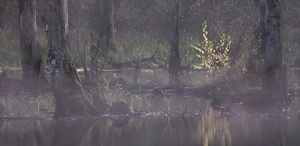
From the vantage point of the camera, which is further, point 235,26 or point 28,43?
point 235,26

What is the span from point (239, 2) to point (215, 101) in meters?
29.6

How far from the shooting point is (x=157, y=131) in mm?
18859

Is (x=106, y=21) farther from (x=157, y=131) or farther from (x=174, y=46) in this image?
(x=157, y=131)

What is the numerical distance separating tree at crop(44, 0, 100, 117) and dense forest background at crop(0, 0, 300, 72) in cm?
1077

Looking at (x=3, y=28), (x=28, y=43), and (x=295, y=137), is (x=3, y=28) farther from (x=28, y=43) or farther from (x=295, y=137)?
(x=295, y=137)

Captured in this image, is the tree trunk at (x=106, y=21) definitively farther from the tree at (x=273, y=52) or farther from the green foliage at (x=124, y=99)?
the tree at (x=273, y=52)

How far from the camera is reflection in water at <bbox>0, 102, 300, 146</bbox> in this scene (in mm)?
17172

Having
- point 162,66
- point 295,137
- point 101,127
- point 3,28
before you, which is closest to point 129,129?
point 101,127

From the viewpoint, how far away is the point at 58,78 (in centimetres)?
2058

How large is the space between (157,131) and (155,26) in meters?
34.8

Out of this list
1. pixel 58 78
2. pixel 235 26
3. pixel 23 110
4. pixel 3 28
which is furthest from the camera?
pixel 3 28

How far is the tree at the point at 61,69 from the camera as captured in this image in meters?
20.2

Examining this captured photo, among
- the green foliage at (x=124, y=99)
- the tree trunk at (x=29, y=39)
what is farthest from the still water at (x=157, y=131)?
the tree trunk at (x=29, y=39)

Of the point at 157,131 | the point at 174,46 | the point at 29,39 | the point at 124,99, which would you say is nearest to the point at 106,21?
the point at 174,46
